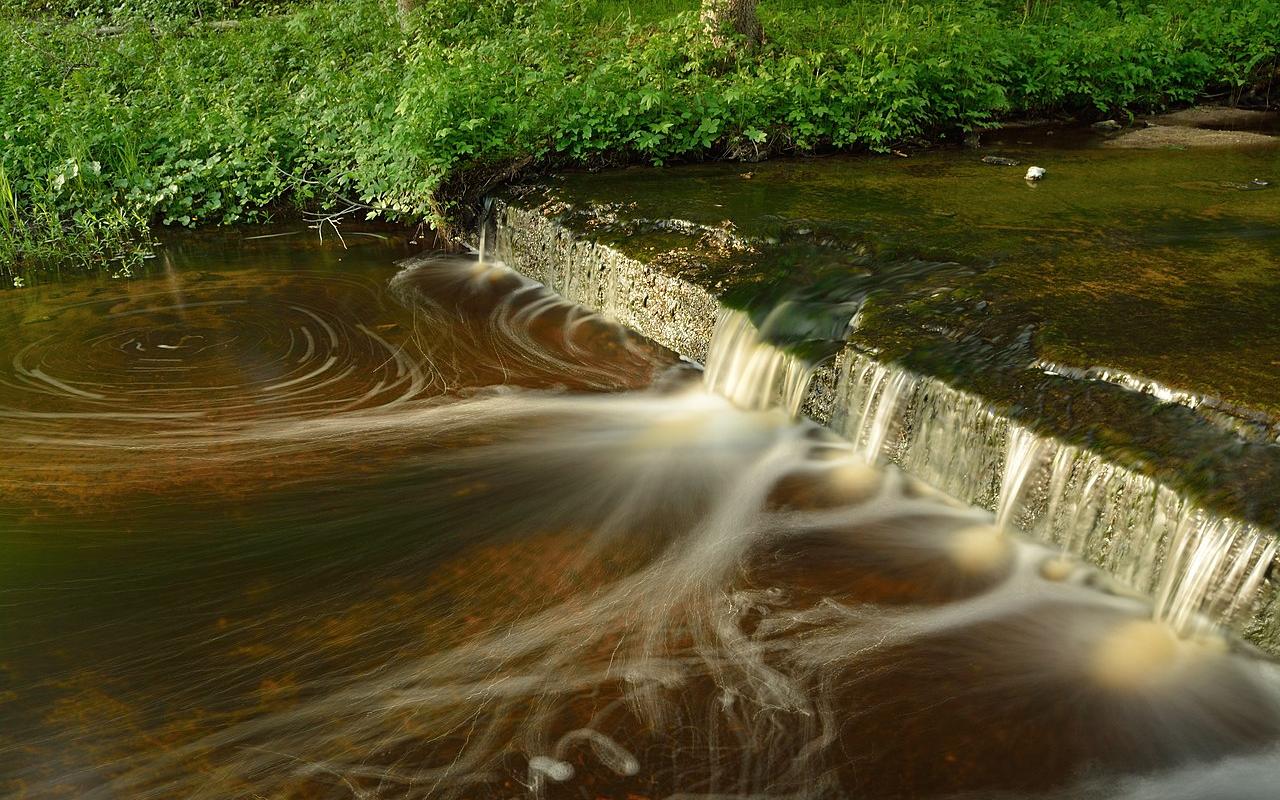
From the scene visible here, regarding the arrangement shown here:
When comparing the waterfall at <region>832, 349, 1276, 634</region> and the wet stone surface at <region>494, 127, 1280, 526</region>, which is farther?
the wet stone surface at <region>494, 127, 1280, 526</region>

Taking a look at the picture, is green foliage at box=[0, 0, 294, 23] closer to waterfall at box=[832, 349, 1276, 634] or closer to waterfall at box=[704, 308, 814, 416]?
waterfall at box=[704, 308, 814, 416]

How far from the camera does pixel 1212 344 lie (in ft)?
13.3

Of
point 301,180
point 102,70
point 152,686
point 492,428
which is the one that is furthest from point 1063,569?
point 102,70

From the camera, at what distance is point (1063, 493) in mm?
3666

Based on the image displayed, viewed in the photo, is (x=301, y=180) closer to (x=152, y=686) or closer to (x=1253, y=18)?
(x=152, y=686)

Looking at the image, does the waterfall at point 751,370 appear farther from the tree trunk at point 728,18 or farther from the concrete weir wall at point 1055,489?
the tree trunk at point 728,18

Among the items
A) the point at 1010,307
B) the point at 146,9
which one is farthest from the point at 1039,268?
the point at 146,9

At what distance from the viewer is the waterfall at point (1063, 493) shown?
125 inches

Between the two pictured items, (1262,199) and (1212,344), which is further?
(1262,199)

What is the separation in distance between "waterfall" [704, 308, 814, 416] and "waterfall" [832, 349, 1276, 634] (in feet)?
0.96

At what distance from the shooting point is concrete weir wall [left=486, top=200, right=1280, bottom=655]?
3.13m

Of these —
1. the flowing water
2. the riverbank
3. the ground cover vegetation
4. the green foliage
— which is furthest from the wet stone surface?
the green foliage

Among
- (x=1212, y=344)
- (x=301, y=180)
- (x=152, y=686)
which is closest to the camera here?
(x=152, y=686)

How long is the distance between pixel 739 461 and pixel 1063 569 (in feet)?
4.92
